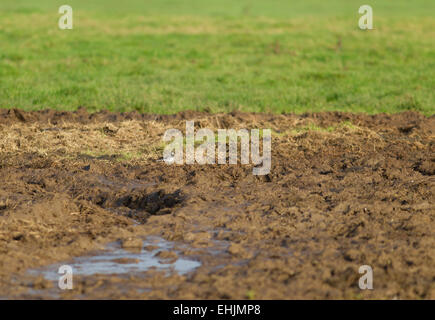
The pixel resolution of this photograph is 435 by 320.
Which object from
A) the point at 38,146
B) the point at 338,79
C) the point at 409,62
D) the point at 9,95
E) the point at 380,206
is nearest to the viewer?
the point at 380,206

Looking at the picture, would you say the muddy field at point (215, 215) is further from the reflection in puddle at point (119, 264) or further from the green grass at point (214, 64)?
the green grass at point (214, 64)

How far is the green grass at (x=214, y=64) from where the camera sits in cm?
1339

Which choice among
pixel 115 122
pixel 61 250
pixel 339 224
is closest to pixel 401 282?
pixel 339 224

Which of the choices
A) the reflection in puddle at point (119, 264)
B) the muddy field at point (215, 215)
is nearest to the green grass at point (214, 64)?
the muddy field at point (215, 215)

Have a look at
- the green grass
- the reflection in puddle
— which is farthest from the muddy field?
the green grass

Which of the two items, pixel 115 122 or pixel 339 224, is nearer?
pixel 339 224

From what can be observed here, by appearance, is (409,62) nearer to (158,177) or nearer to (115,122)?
(115,122)

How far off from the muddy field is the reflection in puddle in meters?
0.02

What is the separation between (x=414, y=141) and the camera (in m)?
10.5

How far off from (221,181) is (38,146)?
9.69 ft

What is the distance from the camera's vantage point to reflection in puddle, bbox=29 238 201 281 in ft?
19.7

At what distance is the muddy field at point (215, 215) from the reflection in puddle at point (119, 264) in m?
0.02

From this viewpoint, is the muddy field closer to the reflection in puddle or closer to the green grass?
the reflection in puddle
